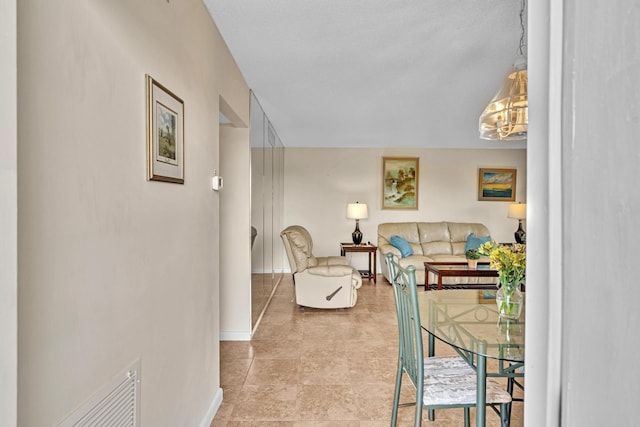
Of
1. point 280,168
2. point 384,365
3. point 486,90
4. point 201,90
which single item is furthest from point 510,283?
point 280,168

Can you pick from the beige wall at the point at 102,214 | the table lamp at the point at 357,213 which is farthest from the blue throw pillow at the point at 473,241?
the beige wall at the point at 102,214

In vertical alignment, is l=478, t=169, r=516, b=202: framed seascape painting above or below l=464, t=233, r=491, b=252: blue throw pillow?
above

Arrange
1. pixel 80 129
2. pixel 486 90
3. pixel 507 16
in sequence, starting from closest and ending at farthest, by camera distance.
→ pixel 80 129 → pixel 507 16 → pixel 486 90

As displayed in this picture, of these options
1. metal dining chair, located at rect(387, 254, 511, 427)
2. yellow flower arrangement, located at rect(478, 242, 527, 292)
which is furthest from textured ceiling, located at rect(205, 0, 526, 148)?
metal dining chair, located at rect(387, 254, 511, 427)

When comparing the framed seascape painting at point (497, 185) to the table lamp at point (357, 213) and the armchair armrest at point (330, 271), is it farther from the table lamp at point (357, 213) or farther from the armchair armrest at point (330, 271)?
the armchair armrest at point (330, 271)

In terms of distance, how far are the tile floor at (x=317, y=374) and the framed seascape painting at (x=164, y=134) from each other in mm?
1542

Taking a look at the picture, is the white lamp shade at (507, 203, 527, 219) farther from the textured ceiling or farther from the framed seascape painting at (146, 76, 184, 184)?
the framed seascape painting at (146, 76, 184, 184)

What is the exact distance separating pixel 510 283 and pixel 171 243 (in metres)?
1.62

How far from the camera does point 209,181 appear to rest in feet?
7.93

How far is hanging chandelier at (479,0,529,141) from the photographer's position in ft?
7.32

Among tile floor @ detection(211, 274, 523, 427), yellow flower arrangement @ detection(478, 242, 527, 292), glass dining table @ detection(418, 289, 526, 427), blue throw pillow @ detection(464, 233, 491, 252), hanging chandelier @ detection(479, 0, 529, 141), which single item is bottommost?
tile floor @ detection(211, 274, 523, 427)

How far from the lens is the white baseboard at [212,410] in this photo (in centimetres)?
229

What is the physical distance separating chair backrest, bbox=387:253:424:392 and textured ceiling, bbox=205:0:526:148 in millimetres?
1408

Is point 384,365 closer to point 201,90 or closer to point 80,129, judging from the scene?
point 201,90
